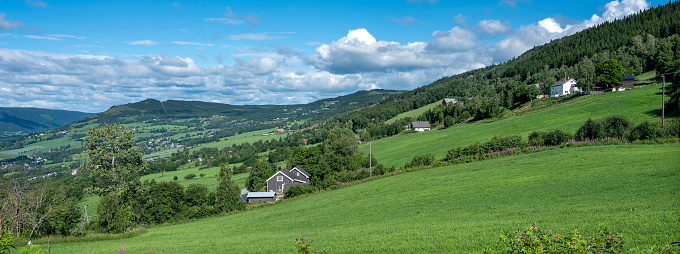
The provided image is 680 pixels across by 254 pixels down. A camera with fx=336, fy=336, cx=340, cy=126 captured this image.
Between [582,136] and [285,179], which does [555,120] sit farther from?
[285,179]

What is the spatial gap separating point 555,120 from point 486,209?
51474 millimetres

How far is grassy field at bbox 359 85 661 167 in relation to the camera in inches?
2180

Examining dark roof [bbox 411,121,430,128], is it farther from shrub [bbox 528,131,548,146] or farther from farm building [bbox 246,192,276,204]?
shrub [bbox 528,131,548,146]

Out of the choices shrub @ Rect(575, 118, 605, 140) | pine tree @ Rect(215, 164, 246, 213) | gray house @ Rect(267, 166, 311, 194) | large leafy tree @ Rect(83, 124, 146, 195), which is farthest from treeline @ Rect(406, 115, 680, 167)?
large leafy tree @ Rect(83, 124, 146, 195)

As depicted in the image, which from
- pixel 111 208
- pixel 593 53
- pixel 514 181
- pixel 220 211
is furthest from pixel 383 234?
pixel 593 53

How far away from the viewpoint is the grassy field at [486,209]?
14.0 m

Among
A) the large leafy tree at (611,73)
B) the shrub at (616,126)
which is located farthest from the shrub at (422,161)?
the large leafy tree at (611,73)

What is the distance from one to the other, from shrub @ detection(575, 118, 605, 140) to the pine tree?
151 ft

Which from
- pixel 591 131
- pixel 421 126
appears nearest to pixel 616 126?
pixel 591 131

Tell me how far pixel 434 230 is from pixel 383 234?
2.56 metres

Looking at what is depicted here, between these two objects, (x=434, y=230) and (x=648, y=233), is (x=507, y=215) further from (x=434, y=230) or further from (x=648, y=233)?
(x=648, y=233)

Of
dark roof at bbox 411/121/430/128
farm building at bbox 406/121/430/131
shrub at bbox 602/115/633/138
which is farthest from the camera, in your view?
dark roof at bbox 411/121/430/128

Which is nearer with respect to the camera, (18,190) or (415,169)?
(18,190)

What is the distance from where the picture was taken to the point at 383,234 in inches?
679
